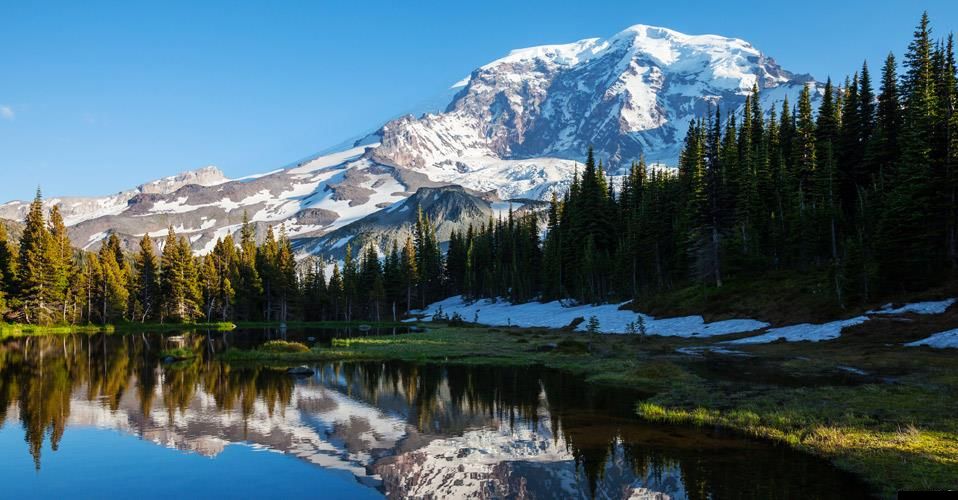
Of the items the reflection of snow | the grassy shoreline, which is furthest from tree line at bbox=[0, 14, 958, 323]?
the reflection of snow

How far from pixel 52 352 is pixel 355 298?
8360cm

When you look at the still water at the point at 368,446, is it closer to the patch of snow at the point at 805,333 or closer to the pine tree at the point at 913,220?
the patch of snow at the point at 805,333

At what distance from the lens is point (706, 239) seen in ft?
249

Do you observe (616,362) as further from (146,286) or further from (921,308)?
(146,286)

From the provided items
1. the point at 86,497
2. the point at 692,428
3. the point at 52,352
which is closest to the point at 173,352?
the point at 52,352

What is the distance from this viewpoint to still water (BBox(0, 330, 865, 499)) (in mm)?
16375

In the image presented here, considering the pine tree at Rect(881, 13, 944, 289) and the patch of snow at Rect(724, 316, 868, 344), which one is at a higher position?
the pine tree at Rect(881, 13, 944, 289)

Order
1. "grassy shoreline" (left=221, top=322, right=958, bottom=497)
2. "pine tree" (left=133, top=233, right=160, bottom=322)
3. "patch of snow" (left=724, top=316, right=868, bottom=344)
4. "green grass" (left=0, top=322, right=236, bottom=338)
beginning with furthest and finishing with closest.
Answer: "pine tree" (left=133, top=233, right=160, bottom=322)
"green grass" (left=0, top=322, right=236, bottom=338)
"patch of snow" (left=724, top=316, right=868, bottom=344)
"grassy shoreline" (left=221, top=322, right=958, bottom=497)

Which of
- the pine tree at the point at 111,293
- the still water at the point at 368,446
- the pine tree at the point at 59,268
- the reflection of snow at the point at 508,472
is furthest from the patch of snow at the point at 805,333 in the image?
the pine tree at the point at 111,293

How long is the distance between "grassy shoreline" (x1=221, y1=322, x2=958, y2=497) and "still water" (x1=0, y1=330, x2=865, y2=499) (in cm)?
134

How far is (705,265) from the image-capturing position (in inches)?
2928

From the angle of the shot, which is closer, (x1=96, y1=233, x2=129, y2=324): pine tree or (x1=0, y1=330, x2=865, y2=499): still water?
(x1=0, y1=330, x2=865, y2=499): still water

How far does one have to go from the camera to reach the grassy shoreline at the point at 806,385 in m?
17.1

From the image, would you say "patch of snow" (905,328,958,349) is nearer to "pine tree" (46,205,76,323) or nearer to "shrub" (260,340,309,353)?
"shrub" (260,340,309,353)
